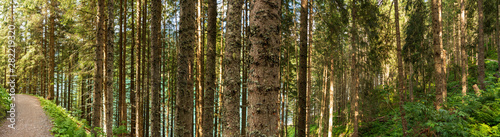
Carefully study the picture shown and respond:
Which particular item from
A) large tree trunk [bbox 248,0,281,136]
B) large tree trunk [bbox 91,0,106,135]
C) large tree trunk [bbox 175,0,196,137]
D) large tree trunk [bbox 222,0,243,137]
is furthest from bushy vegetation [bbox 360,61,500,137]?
large tree trunk [bbox 91,0,106,135]

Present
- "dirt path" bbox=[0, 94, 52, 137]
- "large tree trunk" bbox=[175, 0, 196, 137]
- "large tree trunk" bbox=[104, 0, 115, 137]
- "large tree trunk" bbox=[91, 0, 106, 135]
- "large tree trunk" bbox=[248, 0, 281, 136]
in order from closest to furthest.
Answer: "large tree trunk" bbox=[248, 0, 281, 136] → "large tree trunk" bbox=[175, 0, 196, 137] → "large tree trunk" bbox=[104, 0, 115, 137] → "large tree trunk" bbox=[91, 0, 106, 135] → "dirt path" bbox=[0, 94, 52, 137]

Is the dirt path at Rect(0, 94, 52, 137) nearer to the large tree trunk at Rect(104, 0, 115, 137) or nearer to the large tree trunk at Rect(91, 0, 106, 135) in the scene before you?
the large tree trunk at Rect(91, 0, 106, 135)

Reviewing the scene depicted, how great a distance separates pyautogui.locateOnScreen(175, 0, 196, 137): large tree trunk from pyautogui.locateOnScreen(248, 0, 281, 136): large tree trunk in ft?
11.5

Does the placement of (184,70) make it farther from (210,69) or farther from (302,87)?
(302,87)

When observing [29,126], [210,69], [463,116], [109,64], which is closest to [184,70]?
[210,69]

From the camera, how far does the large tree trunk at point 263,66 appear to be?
220 centimetres

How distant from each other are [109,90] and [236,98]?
464cm

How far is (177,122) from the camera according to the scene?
5.47 m

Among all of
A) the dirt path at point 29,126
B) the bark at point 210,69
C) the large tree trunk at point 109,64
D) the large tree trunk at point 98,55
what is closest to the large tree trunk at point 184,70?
the bark at point 210,69

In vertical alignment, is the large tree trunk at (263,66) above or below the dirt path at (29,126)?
above

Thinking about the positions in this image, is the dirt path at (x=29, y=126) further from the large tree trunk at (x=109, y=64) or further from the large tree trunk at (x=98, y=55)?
the large tree trunk at (x=109, y=64)

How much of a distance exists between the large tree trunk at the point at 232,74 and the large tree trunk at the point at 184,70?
1.07 meters

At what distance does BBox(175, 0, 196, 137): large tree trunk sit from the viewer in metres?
5.36

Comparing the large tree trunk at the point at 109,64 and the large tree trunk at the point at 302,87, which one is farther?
the large tree trunk at the point at 109,64
